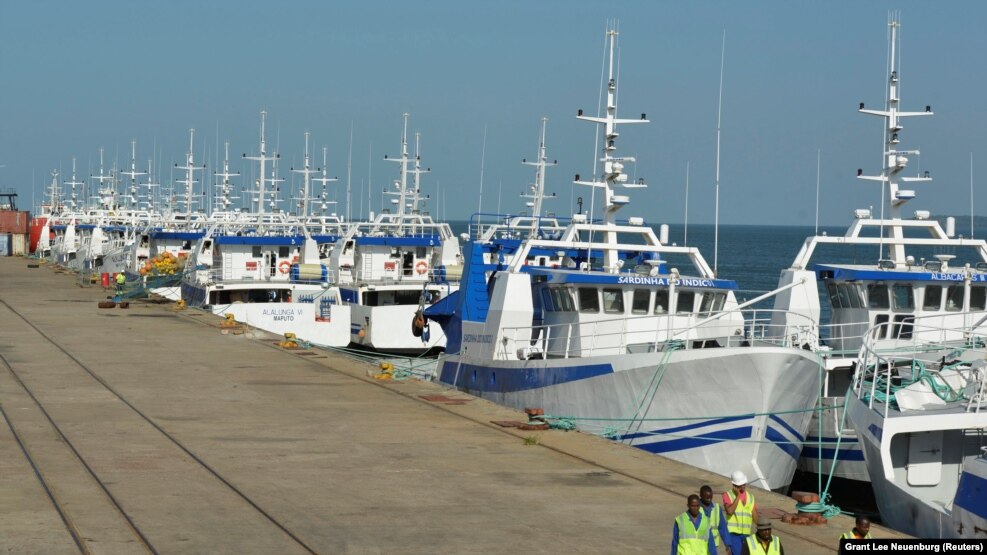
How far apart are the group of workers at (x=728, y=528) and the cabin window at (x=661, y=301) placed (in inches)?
466

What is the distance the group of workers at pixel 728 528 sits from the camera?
38.6 feet

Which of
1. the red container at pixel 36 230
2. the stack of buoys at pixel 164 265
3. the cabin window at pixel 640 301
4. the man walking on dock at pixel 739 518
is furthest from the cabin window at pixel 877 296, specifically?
the red container at pixel 36 230

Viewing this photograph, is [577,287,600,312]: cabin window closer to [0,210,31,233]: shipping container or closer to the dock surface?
the dock surface

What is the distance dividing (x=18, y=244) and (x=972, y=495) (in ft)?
398

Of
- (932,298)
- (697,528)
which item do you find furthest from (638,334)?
(697,528)

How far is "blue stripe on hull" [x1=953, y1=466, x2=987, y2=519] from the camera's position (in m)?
14.5

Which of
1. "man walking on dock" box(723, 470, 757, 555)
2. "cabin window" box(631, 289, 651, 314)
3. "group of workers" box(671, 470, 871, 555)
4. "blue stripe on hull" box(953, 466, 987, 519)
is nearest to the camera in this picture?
"group of workers" box(671, 470, 871, 555)

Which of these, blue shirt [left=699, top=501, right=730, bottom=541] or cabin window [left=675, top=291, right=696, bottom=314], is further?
cabin window [left=675, top=291, right=696, bottom=314]

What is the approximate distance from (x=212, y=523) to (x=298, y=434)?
21.5 ft

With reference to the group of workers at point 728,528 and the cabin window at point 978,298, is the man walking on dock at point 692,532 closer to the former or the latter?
the group of workers at point 728,528

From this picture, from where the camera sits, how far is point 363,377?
29891 mm

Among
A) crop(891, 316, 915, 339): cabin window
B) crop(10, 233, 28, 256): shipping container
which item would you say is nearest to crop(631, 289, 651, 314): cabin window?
crop(891, 316, 915, 339): cabin window

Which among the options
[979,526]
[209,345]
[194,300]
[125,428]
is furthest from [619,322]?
[194,300]

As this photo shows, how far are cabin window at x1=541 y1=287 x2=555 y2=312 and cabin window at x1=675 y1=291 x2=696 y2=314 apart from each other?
2.49m
